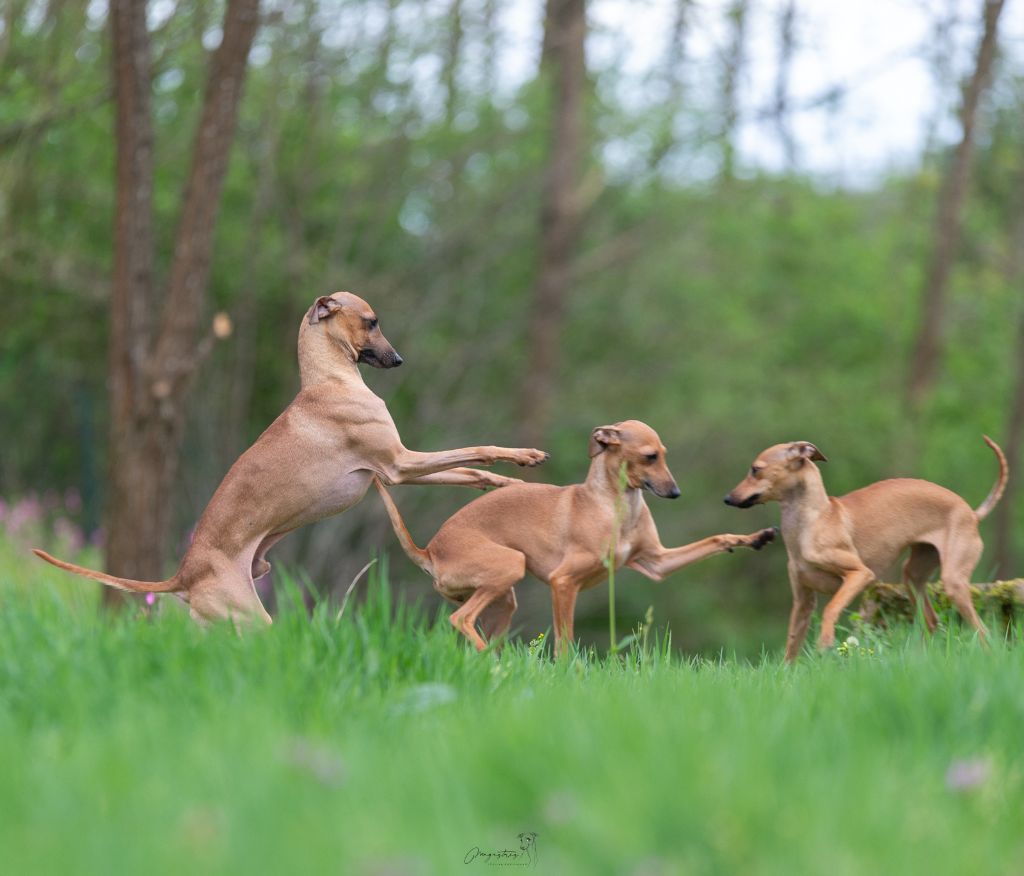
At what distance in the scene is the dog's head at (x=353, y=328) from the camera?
6.00 metres

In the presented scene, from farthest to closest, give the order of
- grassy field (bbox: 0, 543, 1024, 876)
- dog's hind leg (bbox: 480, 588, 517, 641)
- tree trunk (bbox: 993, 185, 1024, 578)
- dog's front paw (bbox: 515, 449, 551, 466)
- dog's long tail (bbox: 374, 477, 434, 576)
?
tree trunk (bbox: 993, 185, 1024, 578), dog's hind leg (bbox: 480, 588, 517, 641), dog's long tail (bbox: 374, 477, 434, 576), dog's front paw (bbox: 515, 449, 551, 466), grassy field (bbox: 0, 543, 1024, 876)

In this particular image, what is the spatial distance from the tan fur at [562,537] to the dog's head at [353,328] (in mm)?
614

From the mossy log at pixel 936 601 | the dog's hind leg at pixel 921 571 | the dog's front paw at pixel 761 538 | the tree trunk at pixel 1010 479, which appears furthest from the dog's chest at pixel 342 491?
the tree trunk at pixel 1010 479

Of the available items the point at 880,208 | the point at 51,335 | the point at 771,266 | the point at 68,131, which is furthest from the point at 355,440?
the point at 880,208

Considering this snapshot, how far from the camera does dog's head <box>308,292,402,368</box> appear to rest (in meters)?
6.00

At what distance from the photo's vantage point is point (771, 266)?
2825 cm

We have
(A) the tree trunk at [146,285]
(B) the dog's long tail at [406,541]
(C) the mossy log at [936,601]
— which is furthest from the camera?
(A) the tree trunk at [146,285]

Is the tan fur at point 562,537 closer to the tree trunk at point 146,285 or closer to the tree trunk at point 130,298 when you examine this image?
the tree trunk at point 146,285

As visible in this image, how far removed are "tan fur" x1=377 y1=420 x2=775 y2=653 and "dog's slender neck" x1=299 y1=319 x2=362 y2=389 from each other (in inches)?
23.7

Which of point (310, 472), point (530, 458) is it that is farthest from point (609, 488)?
point (310, 472)

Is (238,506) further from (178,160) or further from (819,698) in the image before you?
(178,160)

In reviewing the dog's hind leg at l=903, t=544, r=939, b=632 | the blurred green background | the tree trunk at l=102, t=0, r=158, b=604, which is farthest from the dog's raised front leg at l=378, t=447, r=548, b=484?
the blurred green background

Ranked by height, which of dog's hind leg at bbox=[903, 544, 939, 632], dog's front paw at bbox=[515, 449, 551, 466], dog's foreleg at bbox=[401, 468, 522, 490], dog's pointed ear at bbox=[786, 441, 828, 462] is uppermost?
dog's front paw at bbox=[515, 449, 551, 466]

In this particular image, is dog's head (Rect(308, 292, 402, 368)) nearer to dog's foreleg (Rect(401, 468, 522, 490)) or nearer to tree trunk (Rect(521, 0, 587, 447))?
dog's foreleg (Rect(401, 468, 522, 490))
